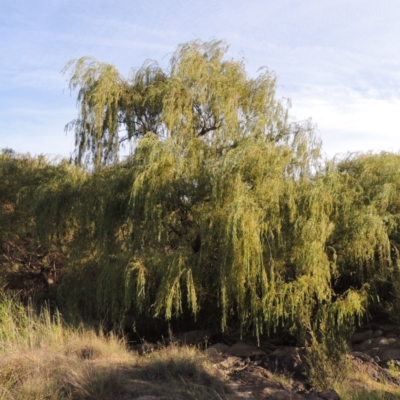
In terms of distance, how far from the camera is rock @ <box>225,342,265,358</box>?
11484 mm

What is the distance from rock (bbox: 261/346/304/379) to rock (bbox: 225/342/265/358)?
474 mm

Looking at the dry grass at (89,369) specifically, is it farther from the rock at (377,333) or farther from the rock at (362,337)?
the rock at (377,333)

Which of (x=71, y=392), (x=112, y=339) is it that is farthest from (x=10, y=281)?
(x=71, y=392)

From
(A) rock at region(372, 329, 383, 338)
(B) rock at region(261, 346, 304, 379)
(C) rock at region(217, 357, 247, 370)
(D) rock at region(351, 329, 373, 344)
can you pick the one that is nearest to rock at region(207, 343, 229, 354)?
(C) rock at region(217, 357, 247, 370)

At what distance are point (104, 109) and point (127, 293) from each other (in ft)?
16.5

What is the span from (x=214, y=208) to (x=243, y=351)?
332cm

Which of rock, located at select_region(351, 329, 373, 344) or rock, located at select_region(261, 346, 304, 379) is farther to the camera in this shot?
rock, located at select_region(351, 329, 373, 344)

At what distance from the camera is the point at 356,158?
14164mm

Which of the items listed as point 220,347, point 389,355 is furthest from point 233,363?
point 389,355

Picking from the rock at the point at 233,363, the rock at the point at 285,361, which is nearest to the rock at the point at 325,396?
the rock at the point at 285,361

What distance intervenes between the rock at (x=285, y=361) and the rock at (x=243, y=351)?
18.7 inches

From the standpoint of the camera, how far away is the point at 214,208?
36.3 ft

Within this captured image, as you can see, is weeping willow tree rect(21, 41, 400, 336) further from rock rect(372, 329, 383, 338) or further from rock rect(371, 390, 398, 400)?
rock rect(371, 390, 398, 400)

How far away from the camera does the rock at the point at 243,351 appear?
11484 mm
